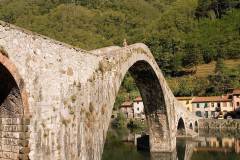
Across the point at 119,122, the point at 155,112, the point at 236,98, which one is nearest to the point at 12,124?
the point at 155,112

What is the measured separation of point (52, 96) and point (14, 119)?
2.16 m

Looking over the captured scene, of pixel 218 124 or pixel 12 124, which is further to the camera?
pixel 218 124

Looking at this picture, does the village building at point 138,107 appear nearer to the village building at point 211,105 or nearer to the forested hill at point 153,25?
the forested hill at point 153,25

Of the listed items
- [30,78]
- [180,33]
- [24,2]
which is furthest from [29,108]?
[24,2]

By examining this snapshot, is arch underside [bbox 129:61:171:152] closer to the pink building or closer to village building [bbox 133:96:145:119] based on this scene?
the pink building

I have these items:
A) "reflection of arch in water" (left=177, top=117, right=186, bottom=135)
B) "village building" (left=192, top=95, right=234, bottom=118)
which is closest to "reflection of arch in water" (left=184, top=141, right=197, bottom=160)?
"reflection of arch in water" (left=177, top=117, right=186, bottom=135)

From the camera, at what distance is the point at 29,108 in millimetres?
12234

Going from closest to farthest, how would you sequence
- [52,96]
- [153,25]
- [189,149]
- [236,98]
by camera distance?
1. [52,96]
2. [189,149]
3. [236,98]
4. [153,25]

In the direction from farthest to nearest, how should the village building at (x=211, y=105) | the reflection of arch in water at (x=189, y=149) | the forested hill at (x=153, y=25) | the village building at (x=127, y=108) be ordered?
the forested hill at (x=153, y=25)
the village building at (x=127, y=108)
the village building at (x=211, y=105)
the reflection of arch in water at (x=189, y=149)

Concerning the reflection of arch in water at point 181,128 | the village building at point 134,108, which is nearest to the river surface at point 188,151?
the reflection of arch in water at point 181,128

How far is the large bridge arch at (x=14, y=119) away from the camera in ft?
38.7

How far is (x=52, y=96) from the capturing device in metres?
13.9

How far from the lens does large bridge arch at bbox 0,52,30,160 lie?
1178cm

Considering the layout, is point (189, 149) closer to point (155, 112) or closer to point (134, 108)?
point (155, 112)
